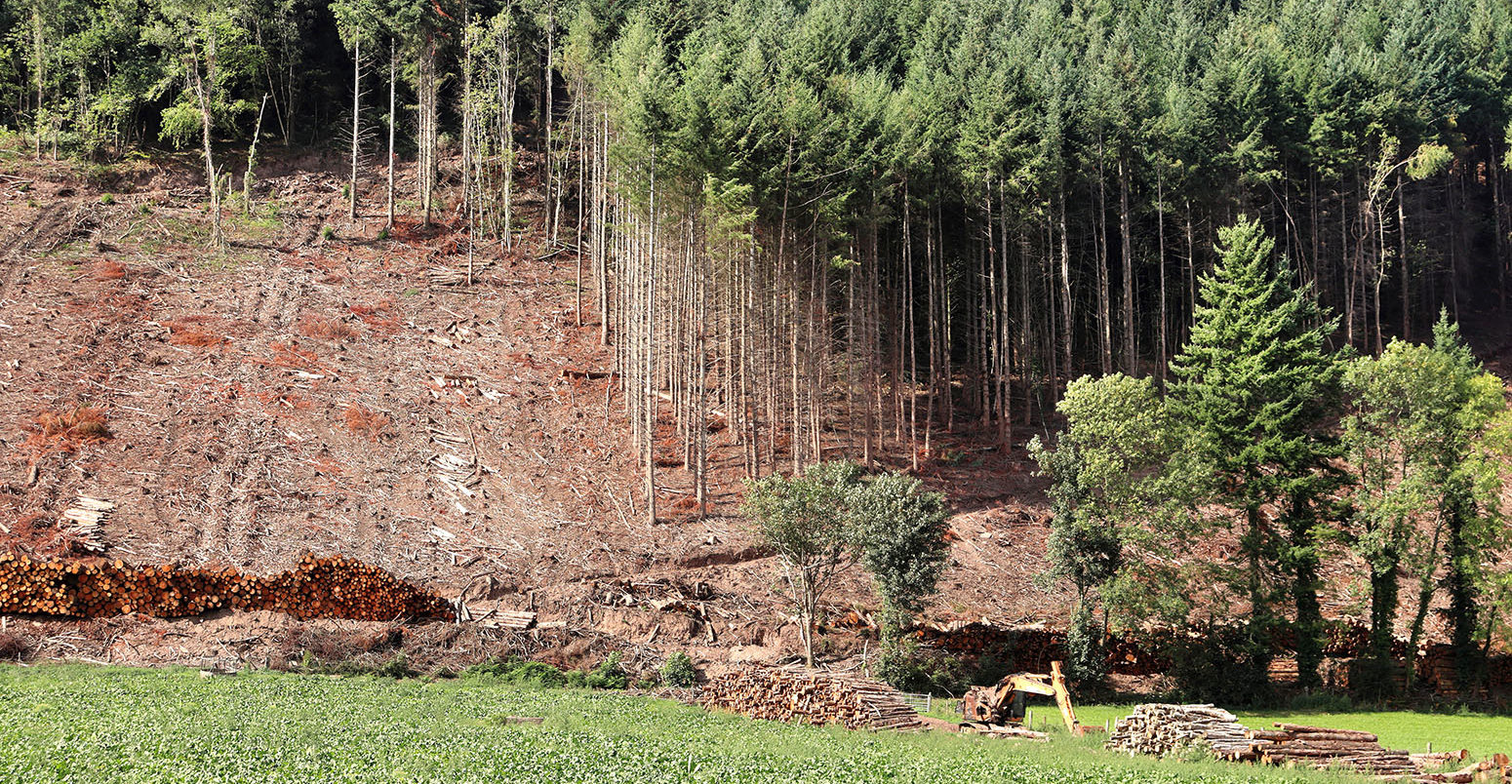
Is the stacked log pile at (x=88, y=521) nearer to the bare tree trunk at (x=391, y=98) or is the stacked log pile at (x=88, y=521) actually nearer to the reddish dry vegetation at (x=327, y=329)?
the reddish dry vegetation at (x=327, y=329)

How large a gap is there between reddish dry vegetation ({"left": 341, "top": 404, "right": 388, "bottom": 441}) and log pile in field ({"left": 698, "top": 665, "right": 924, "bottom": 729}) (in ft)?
58.2

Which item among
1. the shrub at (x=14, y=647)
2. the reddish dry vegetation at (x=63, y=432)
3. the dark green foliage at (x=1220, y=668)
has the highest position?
the reddish dry vegetation at (x=63, y=432)

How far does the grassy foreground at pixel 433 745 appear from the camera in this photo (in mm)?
11266

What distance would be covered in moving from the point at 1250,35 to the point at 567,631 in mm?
47511

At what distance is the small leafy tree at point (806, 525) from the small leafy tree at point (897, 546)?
0.45 m

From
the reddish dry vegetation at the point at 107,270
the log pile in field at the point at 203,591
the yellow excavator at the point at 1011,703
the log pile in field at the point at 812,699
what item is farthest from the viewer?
the reddish dry vegetation at the point at 107,270

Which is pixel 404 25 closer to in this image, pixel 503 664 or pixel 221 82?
pixel 221 82

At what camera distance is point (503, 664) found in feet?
77.8

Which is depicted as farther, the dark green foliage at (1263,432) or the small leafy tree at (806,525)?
the dark green foliage at (1263,432)

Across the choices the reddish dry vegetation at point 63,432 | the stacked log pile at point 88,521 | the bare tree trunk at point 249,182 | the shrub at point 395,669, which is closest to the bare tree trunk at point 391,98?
the bare tree trunk at point 249,182

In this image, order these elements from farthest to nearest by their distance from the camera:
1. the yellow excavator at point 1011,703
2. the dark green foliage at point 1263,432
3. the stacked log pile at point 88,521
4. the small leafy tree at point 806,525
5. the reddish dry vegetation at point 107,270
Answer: the reddish dry vegetation at point 107,270, the dark green foliage at point 1263,432, the stacked log pile at point 88,521, the small leafy tree at point 806,525, the yellow excavator at point 1011,703

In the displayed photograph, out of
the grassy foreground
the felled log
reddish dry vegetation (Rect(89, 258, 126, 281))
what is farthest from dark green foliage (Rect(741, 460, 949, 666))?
reddish dry vegetation (Rect(89, 258, 126, 281))

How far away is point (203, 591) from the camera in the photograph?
2503 cm

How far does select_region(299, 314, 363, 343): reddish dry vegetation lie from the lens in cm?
3944
